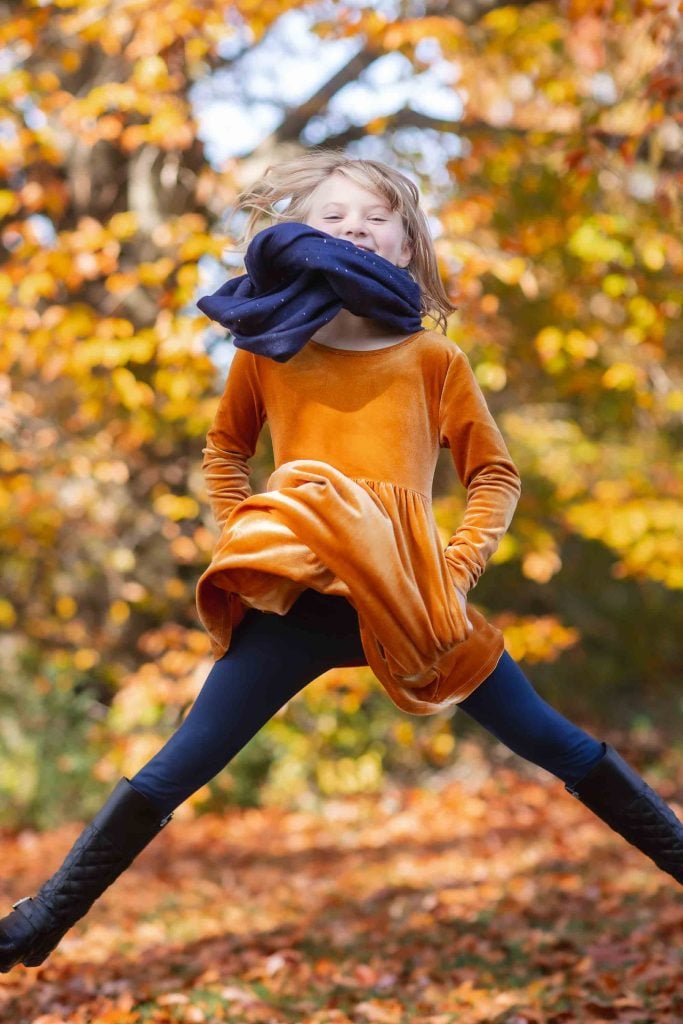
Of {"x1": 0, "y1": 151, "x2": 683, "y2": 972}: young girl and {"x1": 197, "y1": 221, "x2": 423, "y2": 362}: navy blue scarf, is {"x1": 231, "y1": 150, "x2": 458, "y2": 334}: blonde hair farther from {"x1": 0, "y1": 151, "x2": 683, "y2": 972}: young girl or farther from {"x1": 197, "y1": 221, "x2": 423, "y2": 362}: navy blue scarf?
{"x1": 197, "y1": 221, "x2": 423, "y2": 362}: navy blue scarf

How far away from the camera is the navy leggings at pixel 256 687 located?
263cm

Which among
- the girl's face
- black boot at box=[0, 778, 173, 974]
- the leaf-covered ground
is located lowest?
the leaf-covered ground

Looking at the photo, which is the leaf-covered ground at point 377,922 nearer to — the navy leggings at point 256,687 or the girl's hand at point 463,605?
the navy leggings at point 256,687

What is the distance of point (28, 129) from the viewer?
646 centimetres

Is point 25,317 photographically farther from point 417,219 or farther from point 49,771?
point 417,219

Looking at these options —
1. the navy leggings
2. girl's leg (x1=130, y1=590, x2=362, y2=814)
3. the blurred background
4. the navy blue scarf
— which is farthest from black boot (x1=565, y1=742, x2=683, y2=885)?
the blurred background

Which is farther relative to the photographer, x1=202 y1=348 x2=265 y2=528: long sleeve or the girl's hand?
x1=202 y1=348 x2=265 y2=528: long sleeve

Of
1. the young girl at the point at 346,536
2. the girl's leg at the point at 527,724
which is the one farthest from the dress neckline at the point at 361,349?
the girl's leg at the point at 527,724

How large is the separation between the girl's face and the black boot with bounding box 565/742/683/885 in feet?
4.34

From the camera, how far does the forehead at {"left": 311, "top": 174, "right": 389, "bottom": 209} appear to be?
272 centimetres

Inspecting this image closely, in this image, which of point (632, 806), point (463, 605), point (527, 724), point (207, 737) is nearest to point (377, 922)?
point (632, 806)

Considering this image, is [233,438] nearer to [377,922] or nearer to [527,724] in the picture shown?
[527,724]

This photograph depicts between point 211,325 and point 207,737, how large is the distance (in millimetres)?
3742

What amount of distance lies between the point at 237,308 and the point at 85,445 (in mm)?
4418
